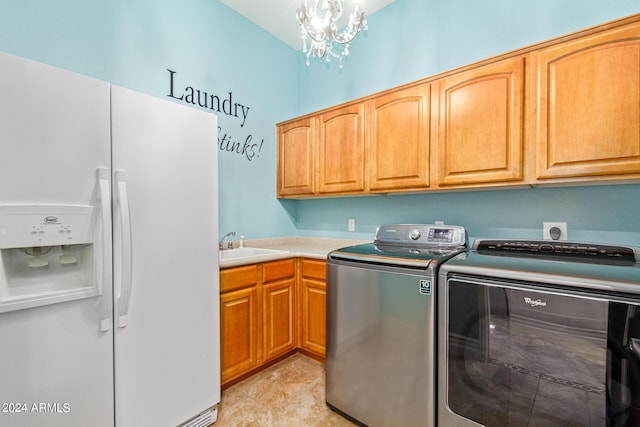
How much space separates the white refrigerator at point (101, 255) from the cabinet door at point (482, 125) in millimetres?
1545

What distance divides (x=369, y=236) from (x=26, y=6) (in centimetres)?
272

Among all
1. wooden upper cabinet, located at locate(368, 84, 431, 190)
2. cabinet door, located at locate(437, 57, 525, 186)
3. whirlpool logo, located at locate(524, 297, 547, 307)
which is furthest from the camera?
wooden upper cabinet, located at locate(368, 84, 431, 190)

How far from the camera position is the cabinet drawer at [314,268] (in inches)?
87.9

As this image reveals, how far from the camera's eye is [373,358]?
161 centimetres

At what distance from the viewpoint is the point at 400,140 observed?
2.12 m

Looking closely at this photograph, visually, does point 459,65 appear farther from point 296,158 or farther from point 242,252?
point 242,252

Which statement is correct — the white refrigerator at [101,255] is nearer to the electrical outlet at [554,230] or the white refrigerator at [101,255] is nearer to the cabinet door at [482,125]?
the cabinet door at [482,125]

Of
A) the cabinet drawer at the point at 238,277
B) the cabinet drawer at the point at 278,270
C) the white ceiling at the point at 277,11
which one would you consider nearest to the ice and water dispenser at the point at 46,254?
the cabinet drawer at the point at 238,277

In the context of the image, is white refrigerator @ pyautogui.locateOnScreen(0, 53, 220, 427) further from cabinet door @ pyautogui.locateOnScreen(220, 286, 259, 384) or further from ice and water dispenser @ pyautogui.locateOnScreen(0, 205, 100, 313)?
cabinet door @ pyautogui.locateOnScreen(220, 286, 259, 384)

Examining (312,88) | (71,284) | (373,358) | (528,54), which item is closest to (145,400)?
(71,284)

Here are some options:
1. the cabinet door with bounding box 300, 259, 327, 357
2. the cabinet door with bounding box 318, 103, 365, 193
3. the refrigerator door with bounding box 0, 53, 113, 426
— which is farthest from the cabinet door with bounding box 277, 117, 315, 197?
the refrigerator door with bounding box 0, 53, 113, 426

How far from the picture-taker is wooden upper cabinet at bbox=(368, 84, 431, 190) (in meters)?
2.01

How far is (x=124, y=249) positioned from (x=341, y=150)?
68.6 inches

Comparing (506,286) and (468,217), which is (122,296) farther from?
(468,217)
